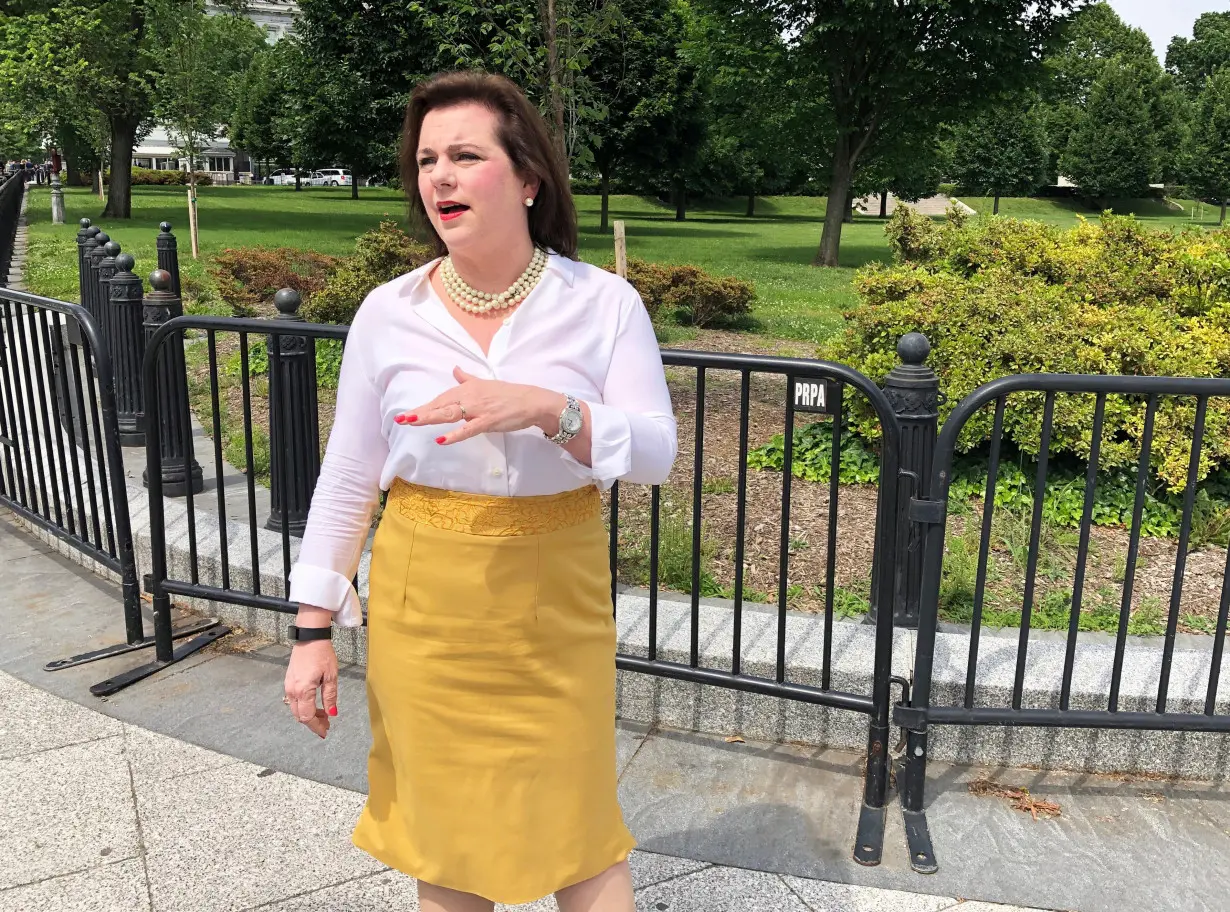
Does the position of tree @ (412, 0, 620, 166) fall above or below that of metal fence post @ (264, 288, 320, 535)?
above

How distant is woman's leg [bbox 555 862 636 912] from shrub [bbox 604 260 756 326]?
31.1 ft

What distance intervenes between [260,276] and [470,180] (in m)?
Answer: 10.7

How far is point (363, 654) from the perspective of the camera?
13.1ft

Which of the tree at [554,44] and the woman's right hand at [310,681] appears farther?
the tree at [554,44]

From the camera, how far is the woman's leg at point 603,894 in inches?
76.5

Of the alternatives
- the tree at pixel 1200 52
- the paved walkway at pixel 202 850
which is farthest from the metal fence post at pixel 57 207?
the tree at pixel 1200 52

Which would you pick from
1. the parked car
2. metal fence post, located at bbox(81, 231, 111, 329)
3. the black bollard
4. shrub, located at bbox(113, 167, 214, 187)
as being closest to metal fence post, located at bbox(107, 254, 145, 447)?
the black bollard

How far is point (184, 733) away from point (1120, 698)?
2.95 m

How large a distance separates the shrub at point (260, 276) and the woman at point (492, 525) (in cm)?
955

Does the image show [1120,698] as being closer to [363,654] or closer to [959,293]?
[363,654]

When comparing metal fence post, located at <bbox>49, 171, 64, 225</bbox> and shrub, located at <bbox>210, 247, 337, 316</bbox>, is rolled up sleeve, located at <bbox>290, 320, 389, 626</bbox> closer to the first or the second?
shrub, located at <bbox>210, 247, 337, 316</bbox>

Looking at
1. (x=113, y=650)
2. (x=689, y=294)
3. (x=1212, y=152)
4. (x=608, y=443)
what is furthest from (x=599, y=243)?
(x=1212, y=152)

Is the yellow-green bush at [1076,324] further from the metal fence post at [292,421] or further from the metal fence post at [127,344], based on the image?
the metal fence post at [127,344]

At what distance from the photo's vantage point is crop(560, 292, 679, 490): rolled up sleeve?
1722 millimetres
